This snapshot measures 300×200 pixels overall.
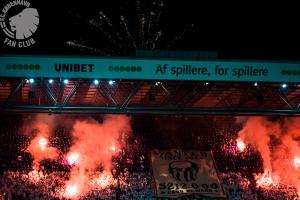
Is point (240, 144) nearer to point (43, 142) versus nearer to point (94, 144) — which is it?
point (94, 144)

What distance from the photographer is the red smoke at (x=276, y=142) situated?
12859 millimetres

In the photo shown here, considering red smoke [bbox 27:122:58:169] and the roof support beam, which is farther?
red smoke [bbox 27:122:58:169]

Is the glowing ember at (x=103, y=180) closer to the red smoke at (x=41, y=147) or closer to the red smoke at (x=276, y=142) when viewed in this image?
the red smoke at (x=41, y=147)

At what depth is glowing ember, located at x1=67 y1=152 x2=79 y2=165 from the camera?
39.8 ft

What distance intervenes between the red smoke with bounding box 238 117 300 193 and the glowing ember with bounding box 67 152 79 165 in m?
5.20

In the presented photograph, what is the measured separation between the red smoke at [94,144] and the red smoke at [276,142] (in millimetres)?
3957

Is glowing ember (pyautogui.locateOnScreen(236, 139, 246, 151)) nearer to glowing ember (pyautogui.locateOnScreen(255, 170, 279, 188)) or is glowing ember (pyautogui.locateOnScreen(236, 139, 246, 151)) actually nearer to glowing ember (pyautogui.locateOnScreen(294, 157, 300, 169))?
glowing ember (pyautogui.locateOnScreen(255, 170, 279, 188))

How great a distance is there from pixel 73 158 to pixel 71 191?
130cm

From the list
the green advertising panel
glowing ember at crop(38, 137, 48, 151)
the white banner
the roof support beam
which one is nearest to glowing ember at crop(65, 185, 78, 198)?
glowing ember at crop(38, 137, 48, 151)

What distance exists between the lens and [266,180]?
12453 millimetres

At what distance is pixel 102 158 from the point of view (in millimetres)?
12359

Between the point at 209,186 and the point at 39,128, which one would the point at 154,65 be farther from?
the point at 39,128

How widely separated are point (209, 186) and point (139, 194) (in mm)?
1966

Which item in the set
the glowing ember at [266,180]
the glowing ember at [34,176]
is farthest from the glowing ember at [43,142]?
the glowing ember at [266,180]
